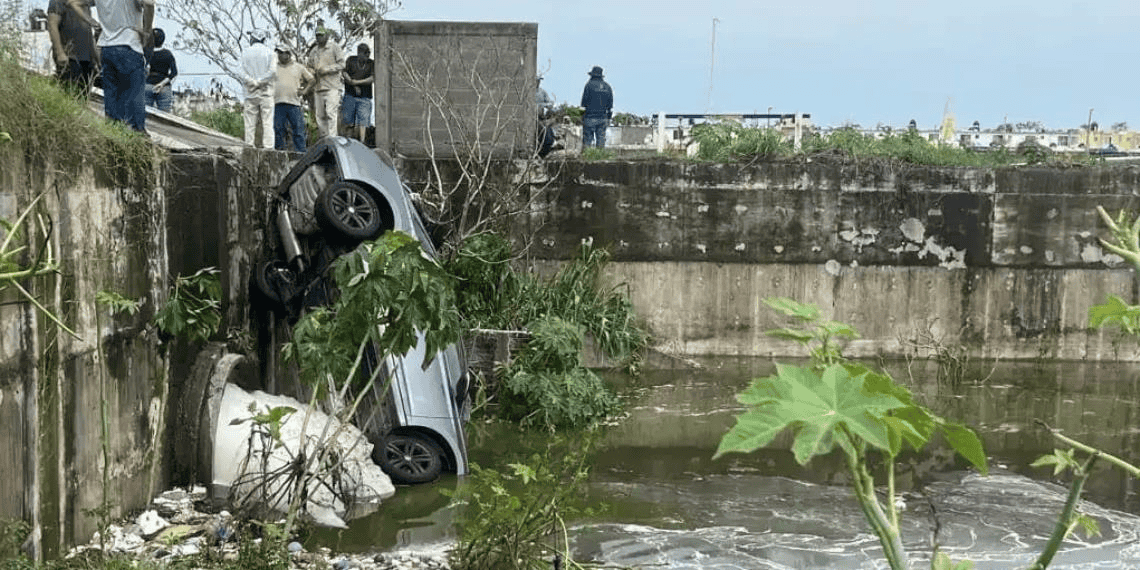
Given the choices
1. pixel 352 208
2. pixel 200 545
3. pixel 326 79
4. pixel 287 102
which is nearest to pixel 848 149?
pixel 326 79

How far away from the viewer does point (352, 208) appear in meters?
8.52

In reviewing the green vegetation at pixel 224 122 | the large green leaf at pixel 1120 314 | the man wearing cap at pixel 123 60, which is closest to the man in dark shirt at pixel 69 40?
the man wearing cap at pixel 123 60

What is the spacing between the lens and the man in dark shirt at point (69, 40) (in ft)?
26.2

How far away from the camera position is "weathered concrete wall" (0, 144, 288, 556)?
5.11m

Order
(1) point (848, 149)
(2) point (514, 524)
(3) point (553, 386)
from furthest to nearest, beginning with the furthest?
(1) point (848, 149) → (3) point (553, 386) → (2) point (514, 524)

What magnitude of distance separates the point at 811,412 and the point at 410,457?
6.32 metres

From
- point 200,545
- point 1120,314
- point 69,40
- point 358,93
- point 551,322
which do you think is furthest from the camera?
point 358,93

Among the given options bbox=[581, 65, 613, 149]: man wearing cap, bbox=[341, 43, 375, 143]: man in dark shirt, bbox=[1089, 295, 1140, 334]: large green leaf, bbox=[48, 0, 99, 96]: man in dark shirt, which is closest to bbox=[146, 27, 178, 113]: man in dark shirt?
bbox=[341, 43, 375, 143]: man in dark shirt

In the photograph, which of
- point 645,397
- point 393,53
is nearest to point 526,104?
point 393,53

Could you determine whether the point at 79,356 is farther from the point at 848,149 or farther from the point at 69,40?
the point at 848,149

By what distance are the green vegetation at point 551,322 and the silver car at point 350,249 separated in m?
0.80

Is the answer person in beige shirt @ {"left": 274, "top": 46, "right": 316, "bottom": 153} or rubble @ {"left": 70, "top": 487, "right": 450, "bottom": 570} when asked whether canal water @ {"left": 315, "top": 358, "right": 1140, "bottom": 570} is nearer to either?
rubble @ {"left": 70, "top": 487, "right": 450, "bottom": 570}

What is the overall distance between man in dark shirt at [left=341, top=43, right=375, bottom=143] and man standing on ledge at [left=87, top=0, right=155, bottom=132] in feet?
16.6

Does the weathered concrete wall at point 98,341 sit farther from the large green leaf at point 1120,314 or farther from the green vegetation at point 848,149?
the green vegetation at point 848,149
